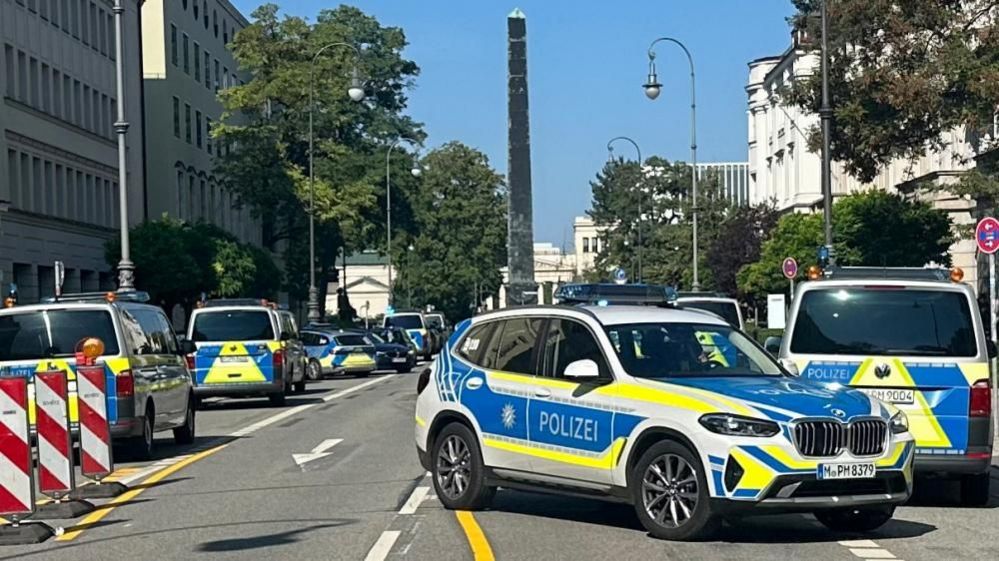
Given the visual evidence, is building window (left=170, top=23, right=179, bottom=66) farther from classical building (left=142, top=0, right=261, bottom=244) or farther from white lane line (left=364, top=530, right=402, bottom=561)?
white lane line (left=364, top=530, right=402, bottom=561)

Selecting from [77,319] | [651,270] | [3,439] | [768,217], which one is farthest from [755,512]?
[651,270]

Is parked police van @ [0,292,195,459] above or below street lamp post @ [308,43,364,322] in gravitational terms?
below

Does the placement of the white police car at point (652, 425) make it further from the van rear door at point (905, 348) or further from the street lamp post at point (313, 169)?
the street lamp post at point (313, 169)

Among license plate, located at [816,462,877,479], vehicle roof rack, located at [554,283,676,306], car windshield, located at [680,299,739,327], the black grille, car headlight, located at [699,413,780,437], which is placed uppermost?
vehicle roof rack, located at [554,283,676,306]

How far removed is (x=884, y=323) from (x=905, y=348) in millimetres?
295

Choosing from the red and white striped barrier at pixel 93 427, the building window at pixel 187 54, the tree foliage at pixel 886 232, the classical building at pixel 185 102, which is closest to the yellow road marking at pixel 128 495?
the red and white striped barrier at pixel 93 427

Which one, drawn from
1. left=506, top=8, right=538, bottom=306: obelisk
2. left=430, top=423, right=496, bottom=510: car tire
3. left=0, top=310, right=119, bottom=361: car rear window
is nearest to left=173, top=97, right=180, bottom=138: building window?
left=506, top=8, right=538, bottom=306: obelisk

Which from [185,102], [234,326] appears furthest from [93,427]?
[185,102]

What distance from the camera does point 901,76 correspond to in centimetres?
3319

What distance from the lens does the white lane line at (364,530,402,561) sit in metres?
10.8

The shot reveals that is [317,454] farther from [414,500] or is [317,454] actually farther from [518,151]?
[518,151]

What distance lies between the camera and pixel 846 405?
11.3m

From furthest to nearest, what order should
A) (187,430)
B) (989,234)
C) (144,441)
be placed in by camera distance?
(187,430) < (989,234) < (144,441)

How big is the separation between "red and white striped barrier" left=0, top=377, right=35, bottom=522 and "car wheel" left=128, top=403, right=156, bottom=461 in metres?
6.30
